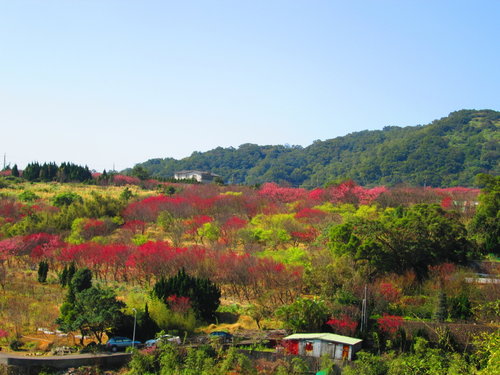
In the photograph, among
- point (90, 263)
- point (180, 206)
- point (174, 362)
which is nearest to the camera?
point (174, 362)

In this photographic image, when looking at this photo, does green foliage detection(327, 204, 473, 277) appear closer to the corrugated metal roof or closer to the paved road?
the corrugated metal roof

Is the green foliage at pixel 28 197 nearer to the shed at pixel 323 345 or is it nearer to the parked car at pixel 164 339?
the parked car at pixel 164 339

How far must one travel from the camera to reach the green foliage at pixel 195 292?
25094mm

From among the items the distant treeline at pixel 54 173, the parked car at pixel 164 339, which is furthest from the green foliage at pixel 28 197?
the parked car at pixel 164 339

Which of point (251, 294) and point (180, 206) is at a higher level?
point (180, 206)

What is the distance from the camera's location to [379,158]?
104 meters

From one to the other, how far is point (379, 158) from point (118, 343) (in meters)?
88.4

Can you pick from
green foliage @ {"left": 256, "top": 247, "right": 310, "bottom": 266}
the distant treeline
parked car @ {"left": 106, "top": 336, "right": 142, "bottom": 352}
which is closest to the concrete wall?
parked car @ {"left": 106, "top": 336, "right": 142, "bottom": 352}

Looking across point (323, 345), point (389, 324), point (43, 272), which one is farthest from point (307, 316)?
point (43, 272)

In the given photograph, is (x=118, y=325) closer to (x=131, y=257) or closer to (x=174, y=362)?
(x=174, y=362)

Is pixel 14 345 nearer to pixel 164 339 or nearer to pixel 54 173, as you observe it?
pixel 164 339

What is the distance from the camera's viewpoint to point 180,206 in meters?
46.4

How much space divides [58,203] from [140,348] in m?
29.7

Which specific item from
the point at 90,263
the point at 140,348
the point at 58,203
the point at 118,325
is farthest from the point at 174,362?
the point at 58,203
